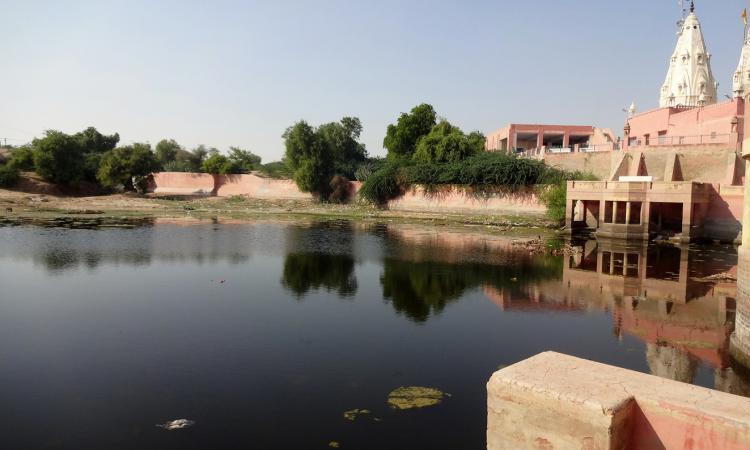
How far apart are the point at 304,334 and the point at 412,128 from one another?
45483 millimetres

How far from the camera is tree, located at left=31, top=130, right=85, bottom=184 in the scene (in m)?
45.6

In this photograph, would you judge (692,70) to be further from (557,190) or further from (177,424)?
(177,424)

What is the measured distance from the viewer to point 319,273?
18.1 meters

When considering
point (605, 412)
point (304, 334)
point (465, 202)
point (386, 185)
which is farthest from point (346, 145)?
point (605, 412)

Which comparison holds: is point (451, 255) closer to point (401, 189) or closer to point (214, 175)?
point (401, 189)

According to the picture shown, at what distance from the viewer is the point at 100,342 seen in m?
10.3

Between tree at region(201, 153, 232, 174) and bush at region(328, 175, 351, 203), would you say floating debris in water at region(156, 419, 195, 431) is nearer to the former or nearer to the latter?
bush at region(328, 175, 351, 203)

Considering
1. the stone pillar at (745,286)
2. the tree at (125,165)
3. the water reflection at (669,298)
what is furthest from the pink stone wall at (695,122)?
the tree at (125,165)

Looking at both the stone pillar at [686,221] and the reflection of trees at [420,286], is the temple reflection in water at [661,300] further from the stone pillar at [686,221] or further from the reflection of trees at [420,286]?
the stone pillar at [686,221]

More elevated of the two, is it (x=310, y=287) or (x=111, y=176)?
(x=111, y=176)

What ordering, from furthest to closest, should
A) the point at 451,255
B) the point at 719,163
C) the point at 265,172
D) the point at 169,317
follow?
the point at 265,172, the point at 719,163, the point at 451,255, the point at 169,317

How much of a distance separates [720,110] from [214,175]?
4321 cm

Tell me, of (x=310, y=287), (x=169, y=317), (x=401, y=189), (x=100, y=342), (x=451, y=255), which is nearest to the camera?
(x=100, y=342)

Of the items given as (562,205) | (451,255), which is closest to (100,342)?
(451,255)
